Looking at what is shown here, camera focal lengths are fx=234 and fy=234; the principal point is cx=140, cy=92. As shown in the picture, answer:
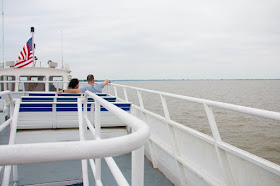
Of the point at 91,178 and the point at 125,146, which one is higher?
the point at 125,146

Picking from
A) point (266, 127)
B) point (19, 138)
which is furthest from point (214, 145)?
point (266, 127)

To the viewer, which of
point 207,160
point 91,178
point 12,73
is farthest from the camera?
point 12,73

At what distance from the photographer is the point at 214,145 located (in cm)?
248

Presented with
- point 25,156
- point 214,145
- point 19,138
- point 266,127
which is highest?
point 25,156

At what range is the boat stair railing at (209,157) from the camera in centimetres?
193

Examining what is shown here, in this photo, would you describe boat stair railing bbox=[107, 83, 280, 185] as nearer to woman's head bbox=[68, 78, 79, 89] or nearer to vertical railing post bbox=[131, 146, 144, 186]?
vertical railing post bbox=[131, 146, 144, 186]

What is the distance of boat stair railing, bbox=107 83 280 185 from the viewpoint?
1.93 m

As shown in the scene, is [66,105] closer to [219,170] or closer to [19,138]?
[19,138]

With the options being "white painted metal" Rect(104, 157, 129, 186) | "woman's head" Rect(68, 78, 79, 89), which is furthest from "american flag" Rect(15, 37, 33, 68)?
"white painted metal" Rect(104, 157, 129, 186)

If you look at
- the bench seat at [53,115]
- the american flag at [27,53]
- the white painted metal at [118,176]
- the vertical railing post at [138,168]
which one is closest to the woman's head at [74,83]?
the bench seat at [53,115]

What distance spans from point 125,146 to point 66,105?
4.23 m

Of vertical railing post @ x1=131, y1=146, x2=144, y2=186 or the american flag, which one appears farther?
the american flag

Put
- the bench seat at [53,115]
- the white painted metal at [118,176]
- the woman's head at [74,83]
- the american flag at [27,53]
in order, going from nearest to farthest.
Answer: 1. the white painted metal at [118,176]
2. the bench seat at [53,115]
3. the woman's head at [74,83]
4. the american flag at [27,53]

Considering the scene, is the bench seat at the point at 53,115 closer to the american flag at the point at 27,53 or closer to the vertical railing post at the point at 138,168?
the vertical railing post at the point at 138,168
